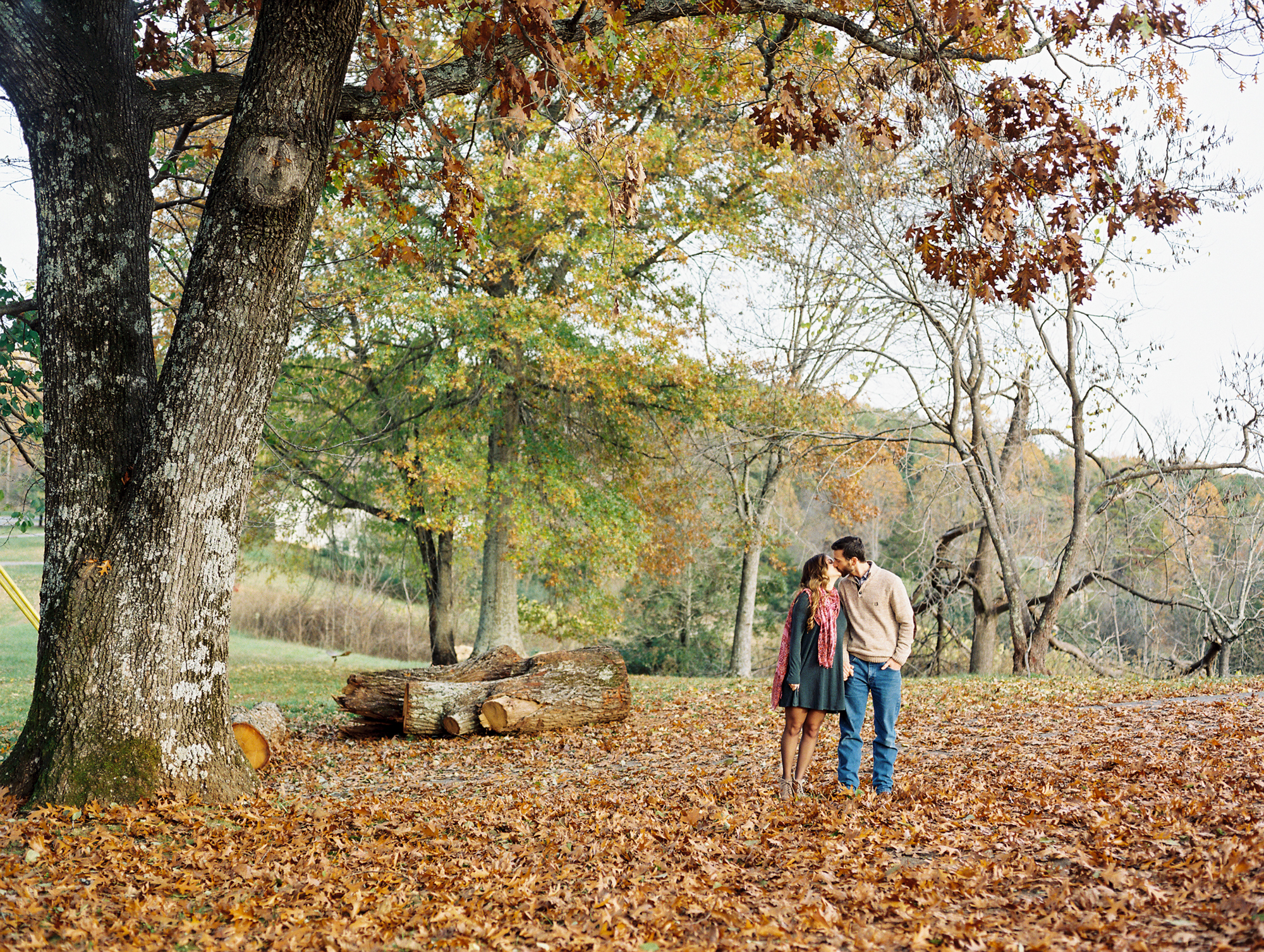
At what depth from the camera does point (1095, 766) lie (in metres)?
6.33

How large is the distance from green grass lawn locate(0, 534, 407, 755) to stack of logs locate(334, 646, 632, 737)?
155 cm

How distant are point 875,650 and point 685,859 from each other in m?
1.91

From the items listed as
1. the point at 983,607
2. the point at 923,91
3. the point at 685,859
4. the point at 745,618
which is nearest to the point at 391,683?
the point at 685,859

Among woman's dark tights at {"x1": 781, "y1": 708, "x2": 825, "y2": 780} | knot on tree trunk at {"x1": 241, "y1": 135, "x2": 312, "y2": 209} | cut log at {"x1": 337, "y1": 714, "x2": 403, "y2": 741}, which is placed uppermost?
knot on tree trunk at {"x1": 241, "y1": 135, "x2": 312, "y2": 209}

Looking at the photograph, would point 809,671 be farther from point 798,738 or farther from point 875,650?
point 798,738

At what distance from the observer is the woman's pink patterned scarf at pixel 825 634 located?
5742 mm

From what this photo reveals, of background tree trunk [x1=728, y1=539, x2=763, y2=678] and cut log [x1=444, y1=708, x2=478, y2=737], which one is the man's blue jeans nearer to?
cut log [x1=444, y1=708, x2=478, y2=737]

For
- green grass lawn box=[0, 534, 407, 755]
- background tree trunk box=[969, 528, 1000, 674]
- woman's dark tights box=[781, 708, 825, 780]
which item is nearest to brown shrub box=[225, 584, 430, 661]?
green grass lawn box=[0, 534, 407, 755]

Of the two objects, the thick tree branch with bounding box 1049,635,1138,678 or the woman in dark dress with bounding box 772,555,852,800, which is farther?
the thick tree branch with bounding box 1049,635,1138,678

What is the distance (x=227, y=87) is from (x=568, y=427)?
1173cm

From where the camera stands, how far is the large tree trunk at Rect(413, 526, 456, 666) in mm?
19453

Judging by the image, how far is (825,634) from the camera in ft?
18.9

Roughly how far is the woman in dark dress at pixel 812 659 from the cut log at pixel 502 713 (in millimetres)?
3856

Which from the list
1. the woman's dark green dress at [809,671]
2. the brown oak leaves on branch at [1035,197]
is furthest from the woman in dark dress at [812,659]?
the brown oak leaves on branch at [1035,197]
